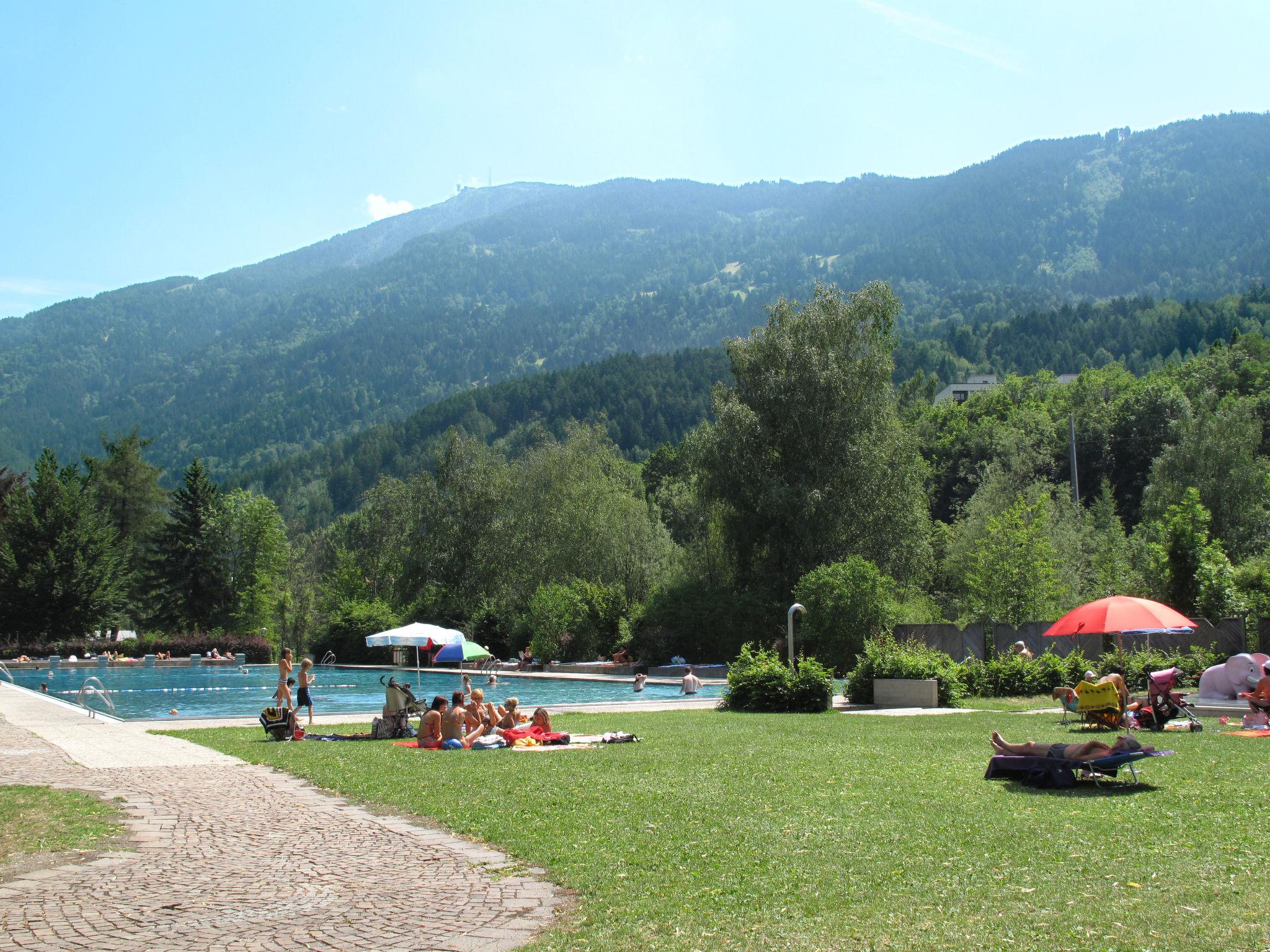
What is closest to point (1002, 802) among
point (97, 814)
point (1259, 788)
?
point (1259, 788)

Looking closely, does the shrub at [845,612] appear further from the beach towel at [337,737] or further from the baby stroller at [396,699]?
the beach towel at [337,737]

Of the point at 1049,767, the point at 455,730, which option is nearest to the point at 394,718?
the point at 455,730

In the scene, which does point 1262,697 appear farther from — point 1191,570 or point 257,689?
point 257,689

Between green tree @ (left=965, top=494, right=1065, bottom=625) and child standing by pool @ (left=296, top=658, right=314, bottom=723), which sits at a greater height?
green tree @ (left=965, top=494, right=1065, bottom=625)

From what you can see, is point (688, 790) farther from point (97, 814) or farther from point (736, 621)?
point (736, 621)

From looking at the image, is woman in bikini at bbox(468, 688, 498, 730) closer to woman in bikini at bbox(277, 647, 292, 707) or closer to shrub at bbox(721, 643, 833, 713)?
woman in bikini at bbox(277, 647, 292, 707)

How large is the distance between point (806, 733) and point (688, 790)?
5884 mm

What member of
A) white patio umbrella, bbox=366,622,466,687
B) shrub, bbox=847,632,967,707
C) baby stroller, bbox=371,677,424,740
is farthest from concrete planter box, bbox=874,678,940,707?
baby stroller, bbox=371,677,424,740

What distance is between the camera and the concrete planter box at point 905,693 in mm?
20094

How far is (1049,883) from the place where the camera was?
6.06 metres

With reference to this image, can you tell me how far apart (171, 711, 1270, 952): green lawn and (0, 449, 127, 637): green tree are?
46485 millimetres

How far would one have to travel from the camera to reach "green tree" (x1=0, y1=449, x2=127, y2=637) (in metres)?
52.2

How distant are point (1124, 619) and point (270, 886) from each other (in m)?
15.5

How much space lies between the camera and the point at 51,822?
346 inches
